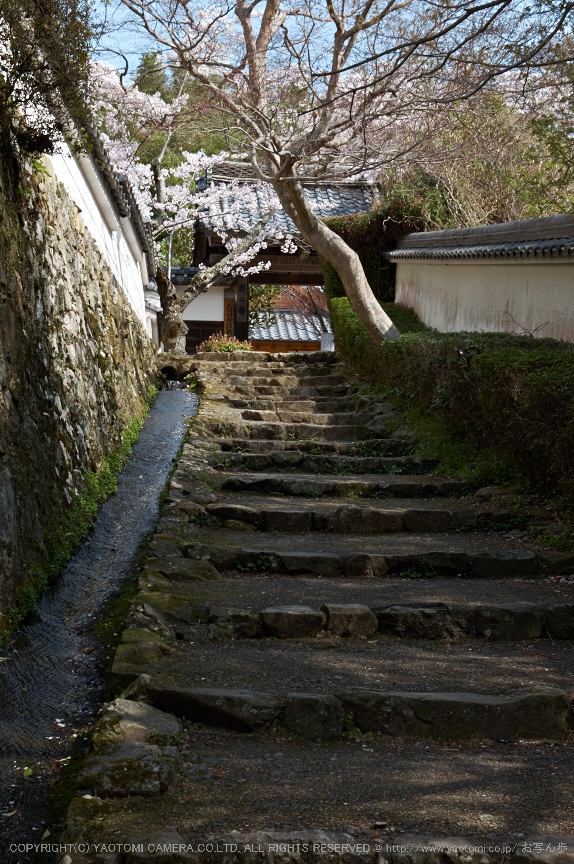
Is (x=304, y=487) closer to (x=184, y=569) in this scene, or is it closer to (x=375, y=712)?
(x=184, y=569)

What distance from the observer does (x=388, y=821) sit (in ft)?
10.4

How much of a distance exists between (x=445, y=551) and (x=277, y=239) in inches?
583

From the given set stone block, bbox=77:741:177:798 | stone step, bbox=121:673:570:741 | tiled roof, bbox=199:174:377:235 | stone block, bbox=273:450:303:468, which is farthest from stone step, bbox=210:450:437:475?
tiled roof, bbox=199:174:377:235

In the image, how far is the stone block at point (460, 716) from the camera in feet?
13.3

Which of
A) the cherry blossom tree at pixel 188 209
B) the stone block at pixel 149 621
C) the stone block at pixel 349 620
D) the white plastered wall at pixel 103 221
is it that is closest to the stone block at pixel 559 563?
the stone block at pixel 349 620

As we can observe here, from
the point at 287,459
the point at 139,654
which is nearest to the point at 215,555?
the point at 139,654

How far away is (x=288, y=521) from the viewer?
24.8ft

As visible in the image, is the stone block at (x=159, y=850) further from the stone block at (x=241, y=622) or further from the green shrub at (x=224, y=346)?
the green shrub at (x=224, y=346)

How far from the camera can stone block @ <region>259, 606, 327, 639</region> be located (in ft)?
17.1

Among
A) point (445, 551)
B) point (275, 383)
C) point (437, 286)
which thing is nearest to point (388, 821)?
point (445, 551)

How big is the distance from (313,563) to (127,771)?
3.30 metres

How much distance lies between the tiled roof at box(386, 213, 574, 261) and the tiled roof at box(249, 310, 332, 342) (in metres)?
12.2

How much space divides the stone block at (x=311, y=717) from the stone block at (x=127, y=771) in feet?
2.26

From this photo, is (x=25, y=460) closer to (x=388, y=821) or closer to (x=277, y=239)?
(x=388, y=821)
